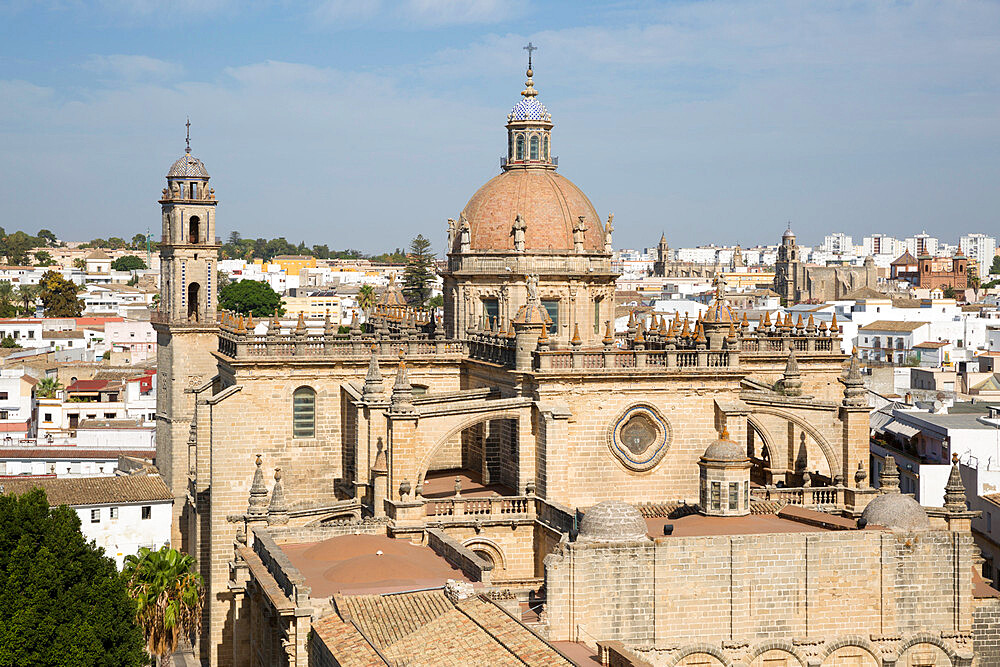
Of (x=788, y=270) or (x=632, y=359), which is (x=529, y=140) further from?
(x=788, y=270)

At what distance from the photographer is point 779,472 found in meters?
38.3

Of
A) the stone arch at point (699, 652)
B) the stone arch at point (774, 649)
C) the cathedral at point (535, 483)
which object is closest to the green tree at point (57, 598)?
the cathedral at point (535, 483)

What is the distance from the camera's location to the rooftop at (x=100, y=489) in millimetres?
51406

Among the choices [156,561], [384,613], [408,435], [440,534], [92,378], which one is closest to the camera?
[384,613]

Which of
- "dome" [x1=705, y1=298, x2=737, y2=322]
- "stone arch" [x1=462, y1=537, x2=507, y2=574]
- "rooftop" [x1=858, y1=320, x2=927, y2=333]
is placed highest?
"dome" [x1=705, y1=298, x2=737, y2=322]

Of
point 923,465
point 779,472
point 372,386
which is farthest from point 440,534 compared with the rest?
point 923,465

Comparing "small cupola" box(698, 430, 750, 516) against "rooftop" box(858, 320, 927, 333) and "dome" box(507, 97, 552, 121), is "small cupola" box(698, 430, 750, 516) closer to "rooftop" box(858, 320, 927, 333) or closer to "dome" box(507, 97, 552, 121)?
"dome" box(507, 97, 552, 121)

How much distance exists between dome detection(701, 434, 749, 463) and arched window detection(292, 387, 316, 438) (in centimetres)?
1383

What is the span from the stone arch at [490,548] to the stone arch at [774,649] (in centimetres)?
766

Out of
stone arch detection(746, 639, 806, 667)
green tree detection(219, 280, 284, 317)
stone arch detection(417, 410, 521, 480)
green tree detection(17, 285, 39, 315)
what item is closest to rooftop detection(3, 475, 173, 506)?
stone arch detection(417, 410, 521, 480)

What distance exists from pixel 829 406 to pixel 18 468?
38483 mm

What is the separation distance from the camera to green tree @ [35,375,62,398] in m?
76.9

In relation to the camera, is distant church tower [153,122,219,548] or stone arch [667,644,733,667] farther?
distant church tower [153,122,219,548]

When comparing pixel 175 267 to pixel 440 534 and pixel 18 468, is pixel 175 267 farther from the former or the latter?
pixel 440 534
